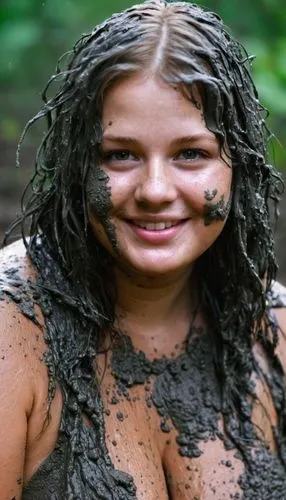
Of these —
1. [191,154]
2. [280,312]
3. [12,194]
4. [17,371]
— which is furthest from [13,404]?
[12,194]

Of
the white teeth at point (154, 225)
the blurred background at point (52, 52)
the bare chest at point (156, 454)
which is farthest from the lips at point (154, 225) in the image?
the blurred background at point (52, 52)

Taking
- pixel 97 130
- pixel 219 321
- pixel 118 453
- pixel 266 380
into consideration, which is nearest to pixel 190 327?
pixel 219 321

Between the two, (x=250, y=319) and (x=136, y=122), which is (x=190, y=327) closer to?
(x=250, y=319)

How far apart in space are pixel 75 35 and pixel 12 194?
107 cm

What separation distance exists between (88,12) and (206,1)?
27.3 inches

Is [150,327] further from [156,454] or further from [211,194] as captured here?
[211,194]

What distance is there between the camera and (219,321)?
262cm

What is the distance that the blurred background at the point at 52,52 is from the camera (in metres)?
4.27

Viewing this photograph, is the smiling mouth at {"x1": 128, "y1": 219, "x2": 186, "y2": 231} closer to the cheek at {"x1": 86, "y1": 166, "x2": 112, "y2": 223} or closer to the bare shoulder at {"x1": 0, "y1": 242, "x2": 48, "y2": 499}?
the cheek at {"x1": 86, "y1": 166, "x2": 112, "y2": 223}

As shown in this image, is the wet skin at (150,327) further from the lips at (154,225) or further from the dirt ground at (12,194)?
the dirt ground at (12,194)

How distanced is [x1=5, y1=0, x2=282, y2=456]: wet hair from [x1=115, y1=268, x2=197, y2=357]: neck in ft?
0.13

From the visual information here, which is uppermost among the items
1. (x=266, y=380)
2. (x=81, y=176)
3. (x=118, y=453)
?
(x=81, y=176)

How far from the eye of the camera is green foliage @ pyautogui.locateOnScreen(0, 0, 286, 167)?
4.20m

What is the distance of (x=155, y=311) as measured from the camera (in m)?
2.53
